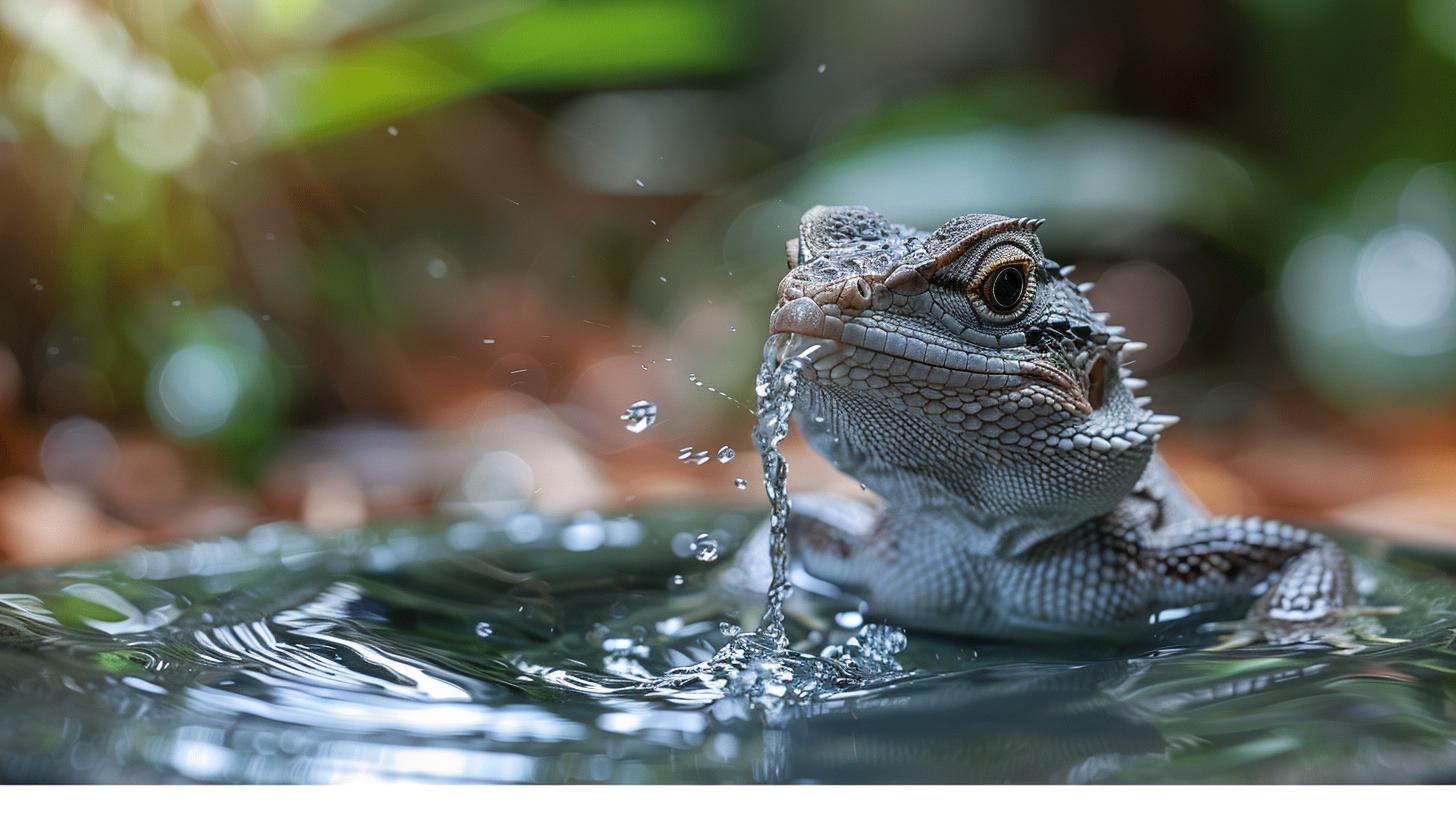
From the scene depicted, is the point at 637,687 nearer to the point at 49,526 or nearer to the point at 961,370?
the point at 961,370

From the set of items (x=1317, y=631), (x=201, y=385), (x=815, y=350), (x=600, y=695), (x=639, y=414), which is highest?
(x=201, y=385)

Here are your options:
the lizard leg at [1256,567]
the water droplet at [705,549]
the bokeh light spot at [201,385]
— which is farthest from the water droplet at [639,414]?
the bokeh light spot at [201,385]

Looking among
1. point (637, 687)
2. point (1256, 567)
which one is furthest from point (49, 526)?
point (1256, 567)

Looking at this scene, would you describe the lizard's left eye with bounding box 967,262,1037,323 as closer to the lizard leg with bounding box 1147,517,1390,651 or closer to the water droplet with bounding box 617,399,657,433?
the lizard leg with bounding box 1147,517,1390,651

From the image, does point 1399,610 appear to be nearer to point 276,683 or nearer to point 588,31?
point 276,683

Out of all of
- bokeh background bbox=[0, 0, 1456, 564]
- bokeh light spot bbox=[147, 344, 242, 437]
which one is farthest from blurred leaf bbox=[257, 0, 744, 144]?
bokeh light spot bbox=[147, 344, 242, 437]
